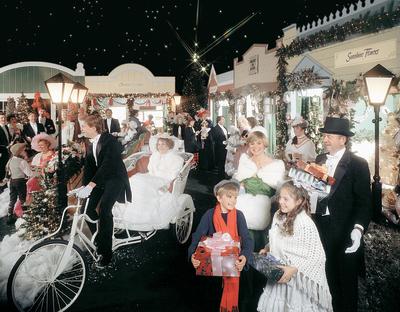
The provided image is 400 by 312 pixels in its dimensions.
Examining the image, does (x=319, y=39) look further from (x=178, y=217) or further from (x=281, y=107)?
(x=178, y=217)

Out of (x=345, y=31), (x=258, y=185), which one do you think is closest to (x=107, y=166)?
(x=258, y=185)

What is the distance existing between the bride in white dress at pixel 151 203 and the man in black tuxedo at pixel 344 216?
112 inches

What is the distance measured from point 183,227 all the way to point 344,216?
11.6 ft

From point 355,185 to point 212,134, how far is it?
1221cm

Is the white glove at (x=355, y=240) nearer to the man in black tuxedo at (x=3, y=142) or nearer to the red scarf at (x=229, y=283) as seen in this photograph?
the red scarf at (x=229, y=283)

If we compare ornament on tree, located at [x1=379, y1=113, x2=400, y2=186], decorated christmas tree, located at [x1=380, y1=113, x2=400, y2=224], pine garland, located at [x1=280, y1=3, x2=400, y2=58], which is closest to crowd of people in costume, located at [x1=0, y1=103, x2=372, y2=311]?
decorated christmas tree, located at [x1=380, y1=113, x2=400, y2=224]

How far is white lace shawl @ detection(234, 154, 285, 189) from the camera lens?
5348 millimetres

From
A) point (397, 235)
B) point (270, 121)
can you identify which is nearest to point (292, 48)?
point (270, 121)

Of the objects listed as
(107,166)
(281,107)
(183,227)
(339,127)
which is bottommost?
(183,227)

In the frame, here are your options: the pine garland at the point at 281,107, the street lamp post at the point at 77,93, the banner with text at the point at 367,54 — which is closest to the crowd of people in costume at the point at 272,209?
the banner with text at the point at 367,54

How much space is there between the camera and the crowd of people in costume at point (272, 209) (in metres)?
3.90

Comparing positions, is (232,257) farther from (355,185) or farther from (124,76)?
(124,76)

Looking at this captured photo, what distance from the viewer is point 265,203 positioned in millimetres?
5270

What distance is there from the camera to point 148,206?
258 inches
